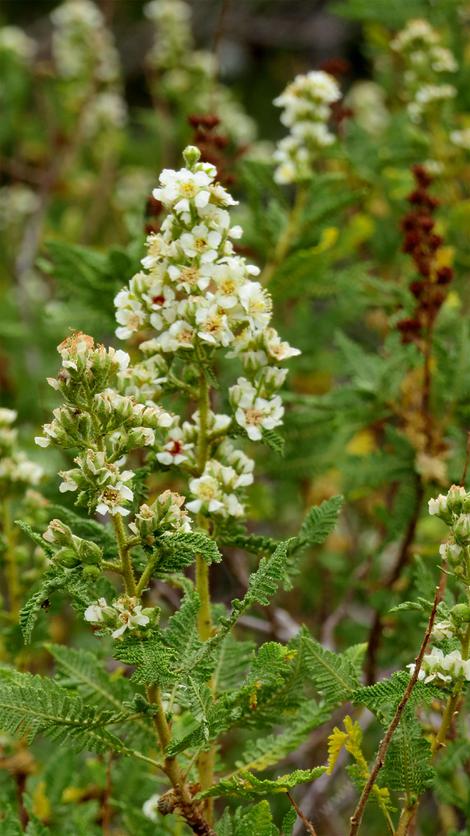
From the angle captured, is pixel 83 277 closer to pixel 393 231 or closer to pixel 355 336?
pixel 393 231

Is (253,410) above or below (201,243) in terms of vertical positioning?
below

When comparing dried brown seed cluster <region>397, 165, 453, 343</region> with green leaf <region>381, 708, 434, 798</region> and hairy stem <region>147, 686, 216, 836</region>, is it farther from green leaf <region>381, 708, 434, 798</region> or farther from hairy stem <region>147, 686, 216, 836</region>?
hairy stem <region>147, 686, 216, 836</region>

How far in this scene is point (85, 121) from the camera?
4.68m

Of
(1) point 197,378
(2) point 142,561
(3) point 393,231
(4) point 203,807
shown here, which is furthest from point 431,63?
(4) point 203,807

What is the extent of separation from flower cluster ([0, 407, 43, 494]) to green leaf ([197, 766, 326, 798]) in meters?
0.86

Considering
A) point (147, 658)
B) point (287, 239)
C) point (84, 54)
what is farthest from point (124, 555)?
point (84, 54)

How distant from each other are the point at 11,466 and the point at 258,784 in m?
0.95

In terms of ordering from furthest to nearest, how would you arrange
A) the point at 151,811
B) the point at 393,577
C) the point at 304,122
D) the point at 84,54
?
the point at 84,54
the point at 304,122
the point at 393,577
the point at 151,811

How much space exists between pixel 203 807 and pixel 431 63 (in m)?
2.38

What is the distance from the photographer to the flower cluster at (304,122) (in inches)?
108

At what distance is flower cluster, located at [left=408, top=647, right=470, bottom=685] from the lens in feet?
4.96

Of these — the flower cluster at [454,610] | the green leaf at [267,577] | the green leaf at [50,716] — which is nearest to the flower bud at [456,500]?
the flower cluster at [454,610]

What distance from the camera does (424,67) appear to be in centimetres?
322

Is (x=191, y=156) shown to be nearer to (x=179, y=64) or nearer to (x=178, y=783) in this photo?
(x=178, y=783)
